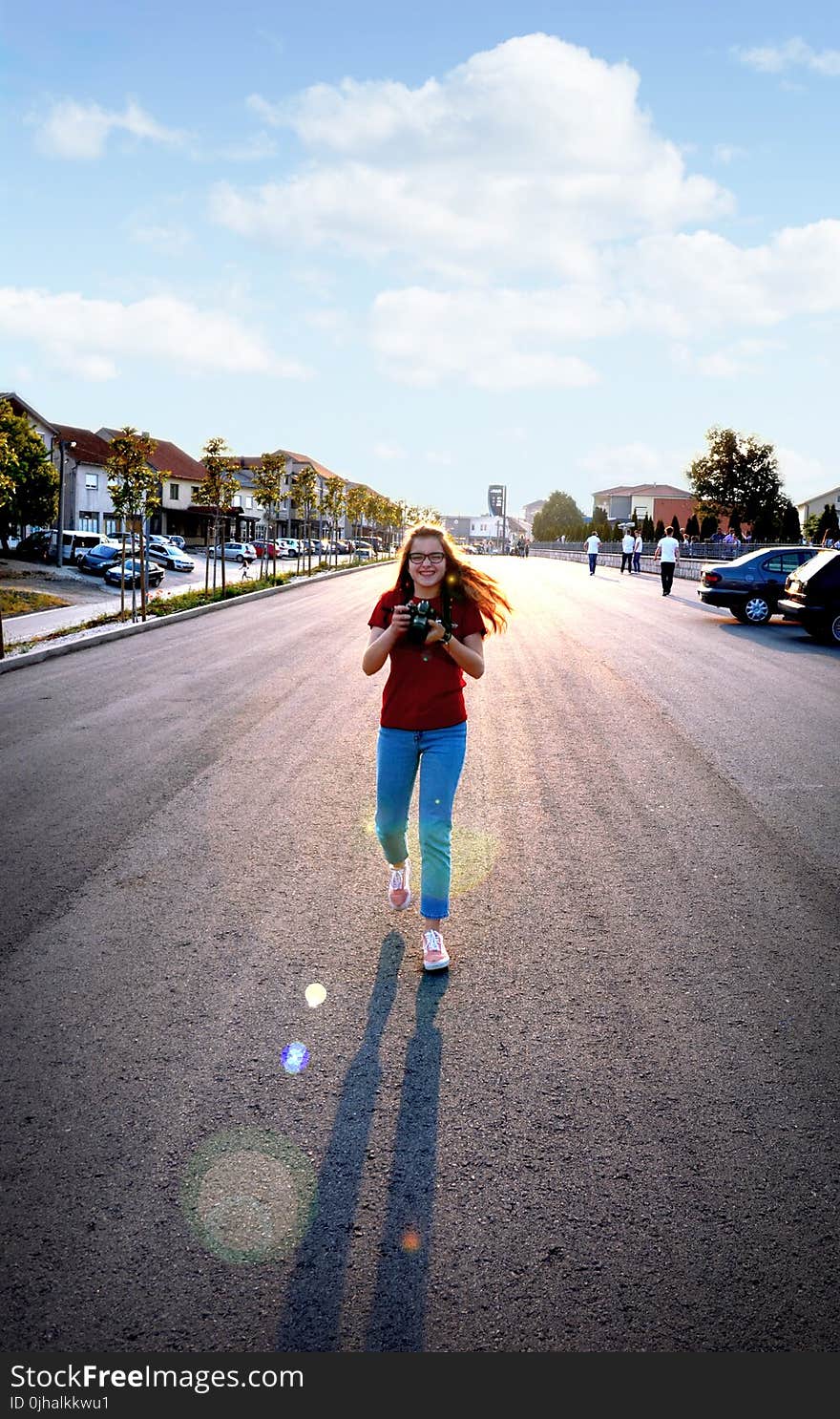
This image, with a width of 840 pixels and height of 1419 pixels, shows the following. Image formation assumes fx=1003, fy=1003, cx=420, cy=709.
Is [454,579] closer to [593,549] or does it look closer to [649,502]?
[593,549]

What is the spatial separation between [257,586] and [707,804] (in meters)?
27.4

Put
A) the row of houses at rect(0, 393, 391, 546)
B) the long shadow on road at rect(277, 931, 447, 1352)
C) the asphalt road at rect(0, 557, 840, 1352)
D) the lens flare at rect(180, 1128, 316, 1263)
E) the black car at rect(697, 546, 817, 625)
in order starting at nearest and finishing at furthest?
the long shadow on road at rect(277, 931, 447, 1352)
the asphalt road at rect(0, 557, 840, 1352)
the lens flare at rect(180, 1128, 316, 1263)
the black car at rect(697, 546, 817, 625)
the row of houses at rect(0, 393, 391, 546)

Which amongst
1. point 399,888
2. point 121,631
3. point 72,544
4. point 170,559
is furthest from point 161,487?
point 399,888

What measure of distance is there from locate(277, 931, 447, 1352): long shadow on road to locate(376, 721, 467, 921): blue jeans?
2.13ft

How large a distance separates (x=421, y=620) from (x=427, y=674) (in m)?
0.28

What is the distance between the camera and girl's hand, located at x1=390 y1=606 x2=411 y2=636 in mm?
3980

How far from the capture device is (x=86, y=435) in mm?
73812

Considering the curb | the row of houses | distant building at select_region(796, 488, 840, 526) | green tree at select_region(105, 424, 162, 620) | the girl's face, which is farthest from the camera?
distant building at select_region(796, 488, 840, 526)

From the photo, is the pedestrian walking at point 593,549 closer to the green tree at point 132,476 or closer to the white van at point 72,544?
the green tree at point 132,476

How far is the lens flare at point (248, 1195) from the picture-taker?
2.58m

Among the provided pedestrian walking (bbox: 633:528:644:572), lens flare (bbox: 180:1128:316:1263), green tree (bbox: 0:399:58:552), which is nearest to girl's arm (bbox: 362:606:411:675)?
lens flare (bbox: 180:1128:316:1263)

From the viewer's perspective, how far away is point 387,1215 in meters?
2.68

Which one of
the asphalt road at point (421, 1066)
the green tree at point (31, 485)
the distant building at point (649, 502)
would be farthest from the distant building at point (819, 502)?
the asphalt road at point (421, 1066)

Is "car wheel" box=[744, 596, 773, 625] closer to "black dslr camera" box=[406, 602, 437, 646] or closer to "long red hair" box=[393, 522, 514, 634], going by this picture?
"long red hair" box=[393, 522, 514, 634]
